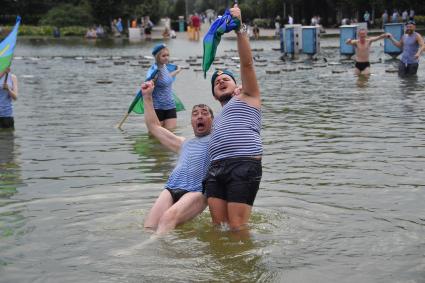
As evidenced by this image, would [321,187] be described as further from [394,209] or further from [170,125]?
[170,125]

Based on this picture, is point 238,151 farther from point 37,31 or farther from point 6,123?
point 37,31

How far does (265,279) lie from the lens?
6.18 meters

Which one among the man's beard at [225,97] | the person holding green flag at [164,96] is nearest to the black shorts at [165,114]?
the person holding green flag at [164,96]

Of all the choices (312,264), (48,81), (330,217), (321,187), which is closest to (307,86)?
(48,81)

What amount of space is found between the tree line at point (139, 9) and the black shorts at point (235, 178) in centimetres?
6372

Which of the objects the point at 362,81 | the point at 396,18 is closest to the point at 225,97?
the point at 362,81

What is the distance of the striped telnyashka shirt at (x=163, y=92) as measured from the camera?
13.1 metres

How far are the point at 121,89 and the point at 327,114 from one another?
8704mm

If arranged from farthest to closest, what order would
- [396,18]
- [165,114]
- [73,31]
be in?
[73,31], [396,18], [165,114]

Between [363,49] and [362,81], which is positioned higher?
[363,49]

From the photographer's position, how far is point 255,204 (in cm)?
873

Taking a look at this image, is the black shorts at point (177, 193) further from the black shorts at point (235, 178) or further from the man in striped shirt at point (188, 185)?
the black shorts at point (235, 178)

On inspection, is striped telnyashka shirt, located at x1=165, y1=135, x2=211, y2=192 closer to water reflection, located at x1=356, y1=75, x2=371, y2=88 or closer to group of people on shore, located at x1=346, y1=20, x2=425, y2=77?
water reflection, located at x1=356, y1=75, x2=371, y2=88

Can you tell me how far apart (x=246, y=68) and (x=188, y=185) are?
4.71 ft
